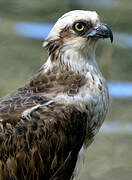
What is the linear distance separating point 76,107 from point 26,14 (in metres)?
8.77

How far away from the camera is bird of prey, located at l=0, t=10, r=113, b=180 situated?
7957 mm

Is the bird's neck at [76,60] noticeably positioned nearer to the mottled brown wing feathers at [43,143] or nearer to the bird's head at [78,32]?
the bird's head at [78,32]

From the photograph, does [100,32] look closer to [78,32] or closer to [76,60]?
[78,32]

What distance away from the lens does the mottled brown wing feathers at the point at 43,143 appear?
7.93 meters

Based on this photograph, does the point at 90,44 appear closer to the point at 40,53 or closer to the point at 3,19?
the point at 40,53

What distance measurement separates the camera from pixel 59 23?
823 cm

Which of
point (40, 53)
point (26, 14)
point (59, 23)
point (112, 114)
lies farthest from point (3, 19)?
point (59, 23)

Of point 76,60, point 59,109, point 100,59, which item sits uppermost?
point 76,60

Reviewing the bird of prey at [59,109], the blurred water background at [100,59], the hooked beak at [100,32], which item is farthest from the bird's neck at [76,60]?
the blurred water background at [100,59]

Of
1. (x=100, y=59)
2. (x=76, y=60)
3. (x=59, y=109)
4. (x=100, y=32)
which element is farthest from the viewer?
(x=100, y=59)

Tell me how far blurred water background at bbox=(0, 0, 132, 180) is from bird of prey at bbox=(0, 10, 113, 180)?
6.30ft

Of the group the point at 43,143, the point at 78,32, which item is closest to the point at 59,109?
the point at 43,143

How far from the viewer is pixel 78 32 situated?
8.20 metres

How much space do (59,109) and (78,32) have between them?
83 centimetres
